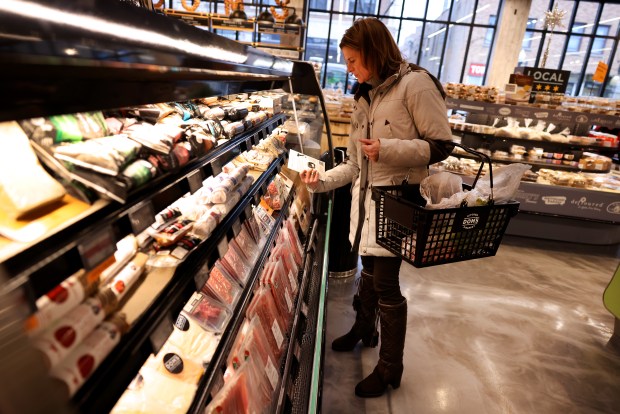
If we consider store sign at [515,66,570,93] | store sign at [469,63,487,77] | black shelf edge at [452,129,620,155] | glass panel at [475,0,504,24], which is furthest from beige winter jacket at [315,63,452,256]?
store sign at [469,63,487,77]

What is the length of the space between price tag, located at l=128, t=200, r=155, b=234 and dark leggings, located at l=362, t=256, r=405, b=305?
51.6 inches

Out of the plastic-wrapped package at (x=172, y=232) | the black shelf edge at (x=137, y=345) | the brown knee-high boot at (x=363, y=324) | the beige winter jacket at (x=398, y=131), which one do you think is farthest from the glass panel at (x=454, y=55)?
the black shelf edge at (x=137, y=345)

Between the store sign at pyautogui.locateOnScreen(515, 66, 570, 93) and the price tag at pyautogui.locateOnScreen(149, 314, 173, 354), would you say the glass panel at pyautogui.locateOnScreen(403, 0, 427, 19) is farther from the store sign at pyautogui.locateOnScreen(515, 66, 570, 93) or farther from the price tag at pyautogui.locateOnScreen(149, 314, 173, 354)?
the price tag at pyautogui.locateOnScreen(149, 314, 173, 354)

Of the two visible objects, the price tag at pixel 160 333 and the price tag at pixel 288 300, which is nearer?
the price tag at pixel 160 333

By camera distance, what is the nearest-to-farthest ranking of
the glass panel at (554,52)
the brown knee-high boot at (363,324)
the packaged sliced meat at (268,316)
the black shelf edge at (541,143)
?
1. the packaged sliced meat at (268,316)
2. the brown knee-high boot at (363,324)
3. the black shelf edge at (541,143)
4. the glass panel at (554,52)

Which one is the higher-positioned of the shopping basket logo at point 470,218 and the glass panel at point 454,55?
the glass panel at point 454,55

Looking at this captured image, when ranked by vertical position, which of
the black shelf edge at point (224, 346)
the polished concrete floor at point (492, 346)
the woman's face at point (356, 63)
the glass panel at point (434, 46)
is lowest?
the polished concrete floor at point (492, 346)

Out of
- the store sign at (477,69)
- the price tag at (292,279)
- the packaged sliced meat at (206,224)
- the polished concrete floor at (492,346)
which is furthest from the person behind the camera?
the store sign at (477,69)

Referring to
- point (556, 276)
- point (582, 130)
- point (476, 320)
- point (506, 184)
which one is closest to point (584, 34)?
point (582, 130)

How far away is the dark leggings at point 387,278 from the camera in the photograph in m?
1.82

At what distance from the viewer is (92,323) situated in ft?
2.01

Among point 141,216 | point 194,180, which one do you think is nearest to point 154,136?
point 194,180

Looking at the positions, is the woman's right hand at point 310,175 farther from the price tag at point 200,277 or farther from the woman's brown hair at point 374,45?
the price tag at point 200,277

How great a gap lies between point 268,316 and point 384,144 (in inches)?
31.9
